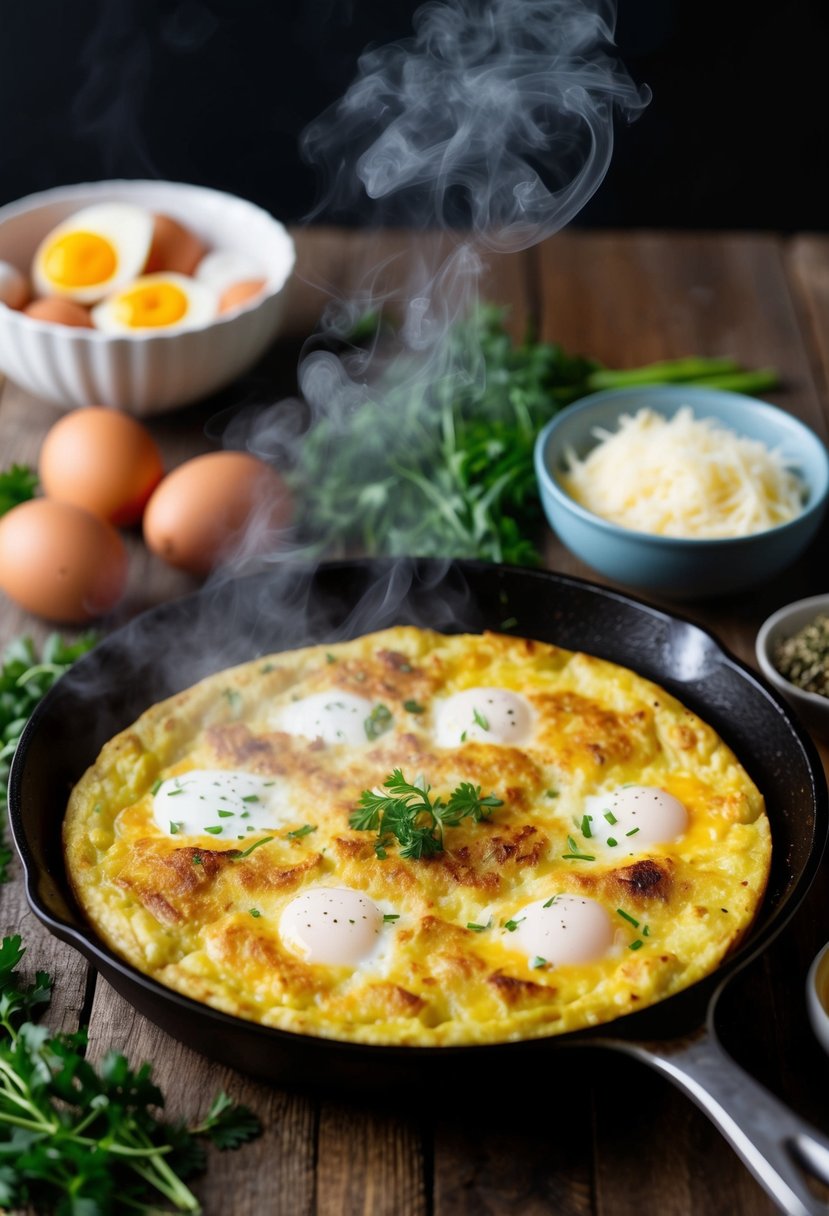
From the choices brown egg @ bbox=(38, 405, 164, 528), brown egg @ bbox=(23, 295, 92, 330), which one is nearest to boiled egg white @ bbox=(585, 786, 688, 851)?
brown egg @ bbox=(38, 405, 164, 528)

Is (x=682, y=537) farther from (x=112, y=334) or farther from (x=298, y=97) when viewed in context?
(x=298, y=97)

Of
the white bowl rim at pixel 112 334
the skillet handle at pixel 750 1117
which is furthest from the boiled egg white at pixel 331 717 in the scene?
the white bowl rim at pixel 112 334

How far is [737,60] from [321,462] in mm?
4999

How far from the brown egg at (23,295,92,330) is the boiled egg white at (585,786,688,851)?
3.13 metres

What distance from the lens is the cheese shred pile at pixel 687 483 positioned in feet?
15.2

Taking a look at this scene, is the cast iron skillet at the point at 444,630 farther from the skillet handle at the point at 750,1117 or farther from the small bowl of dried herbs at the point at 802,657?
the small bowl of dried herbs at the point at 802,657

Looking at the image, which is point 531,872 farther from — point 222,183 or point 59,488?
point 222,183

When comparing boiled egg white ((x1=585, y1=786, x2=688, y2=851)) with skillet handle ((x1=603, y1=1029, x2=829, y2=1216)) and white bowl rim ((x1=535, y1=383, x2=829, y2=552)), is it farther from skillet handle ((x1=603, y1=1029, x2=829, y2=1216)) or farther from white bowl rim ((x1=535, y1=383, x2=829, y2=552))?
white bowl rim ((x1=535, y1=383, x2=829, y2=552))

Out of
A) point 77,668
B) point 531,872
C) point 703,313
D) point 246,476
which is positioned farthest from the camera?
point 703,313

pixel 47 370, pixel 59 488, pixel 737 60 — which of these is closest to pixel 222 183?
pixel 737 60

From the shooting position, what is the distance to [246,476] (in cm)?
473

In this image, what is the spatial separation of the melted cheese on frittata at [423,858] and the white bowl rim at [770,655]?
506 millimetres

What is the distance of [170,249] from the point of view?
5734 mm

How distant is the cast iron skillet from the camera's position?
2.59 m
